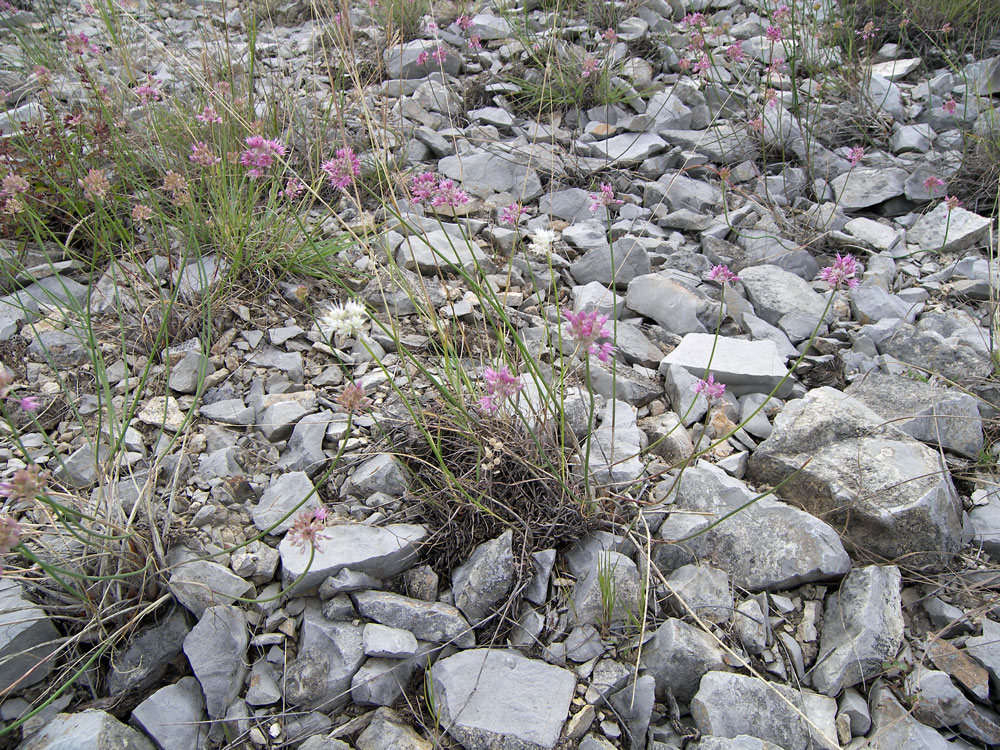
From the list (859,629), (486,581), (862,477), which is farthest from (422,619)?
(862,477)

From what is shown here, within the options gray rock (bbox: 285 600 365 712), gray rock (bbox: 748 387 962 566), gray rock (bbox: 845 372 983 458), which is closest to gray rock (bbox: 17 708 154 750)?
gray rock (bbox: 285 600 365 712)

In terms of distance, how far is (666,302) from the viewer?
2.91 metres

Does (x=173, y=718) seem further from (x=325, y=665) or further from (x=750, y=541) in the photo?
(x=750, y=541)

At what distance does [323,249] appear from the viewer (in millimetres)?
2881

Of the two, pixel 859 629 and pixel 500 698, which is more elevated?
Answer: pixel 500 698

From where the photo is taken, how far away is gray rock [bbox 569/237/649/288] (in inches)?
121

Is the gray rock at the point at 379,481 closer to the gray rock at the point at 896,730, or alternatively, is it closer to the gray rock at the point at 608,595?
the gray rock at the point at 608,595

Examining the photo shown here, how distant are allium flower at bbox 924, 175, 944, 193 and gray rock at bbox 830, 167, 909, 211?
157 mm

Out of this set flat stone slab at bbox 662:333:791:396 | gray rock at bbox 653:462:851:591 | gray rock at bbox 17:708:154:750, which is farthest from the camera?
flat stone slab at bbox 662:333:791:396

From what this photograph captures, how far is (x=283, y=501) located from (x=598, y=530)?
952mm

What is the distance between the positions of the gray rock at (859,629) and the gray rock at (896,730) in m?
0.07

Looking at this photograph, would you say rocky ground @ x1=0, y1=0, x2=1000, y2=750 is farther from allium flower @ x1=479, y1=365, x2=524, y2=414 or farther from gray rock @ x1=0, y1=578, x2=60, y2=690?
allium flower @ x1=479, y1=365, x2=524, y2=414

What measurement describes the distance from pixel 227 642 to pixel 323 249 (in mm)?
1669

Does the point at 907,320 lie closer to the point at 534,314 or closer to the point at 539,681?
the point at 534,314
